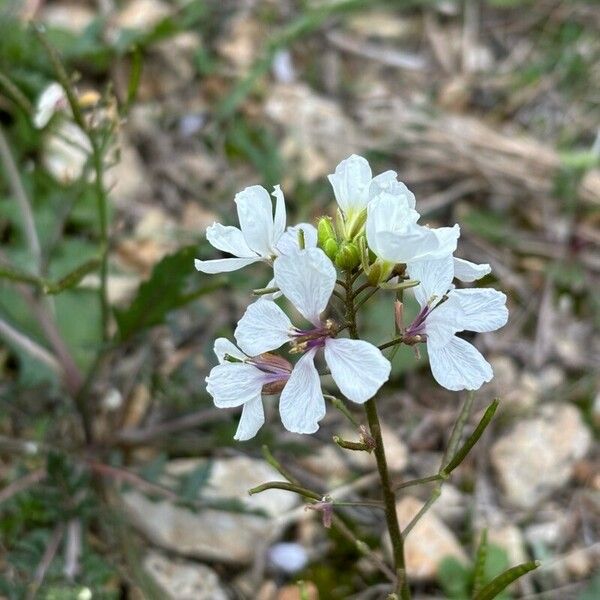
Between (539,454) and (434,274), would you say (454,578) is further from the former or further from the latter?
(434,274)

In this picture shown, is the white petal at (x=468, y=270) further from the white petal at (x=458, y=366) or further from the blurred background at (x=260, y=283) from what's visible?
the blurred background at (x=260, y=283)

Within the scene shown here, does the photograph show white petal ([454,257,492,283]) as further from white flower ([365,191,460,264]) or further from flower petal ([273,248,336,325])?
A: flower petal ([273,248,336,325])

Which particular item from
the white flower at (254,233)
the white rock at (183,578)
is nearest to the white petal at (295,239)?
the white flower at (254,233)

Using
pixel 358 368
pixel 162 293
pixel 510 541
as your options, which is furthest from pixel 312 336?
pixel 510 541

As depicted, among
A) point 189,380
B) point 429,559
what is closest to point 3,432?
point 189,380

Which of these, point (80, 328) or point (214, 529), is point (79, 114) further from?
point (214, 529)

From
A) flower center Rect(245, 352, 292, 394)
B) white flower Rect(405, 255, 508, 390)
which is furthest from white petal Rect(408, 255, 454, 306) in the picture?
flower center Rect(245, 352, 292, 394)
